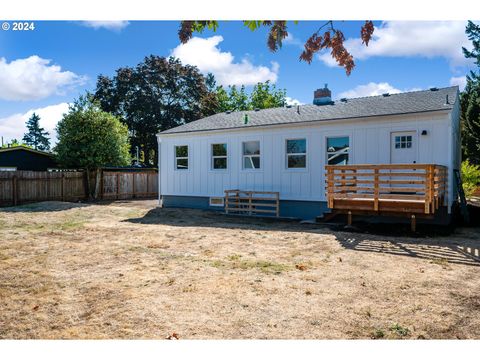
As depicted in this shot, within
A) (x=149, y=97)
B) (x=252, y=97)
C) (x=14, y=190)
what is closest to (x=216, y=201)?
(x=14, y=190)

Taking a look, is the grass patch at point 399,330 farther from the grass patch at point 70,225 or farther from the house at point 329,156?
the grass patch at point 70,225

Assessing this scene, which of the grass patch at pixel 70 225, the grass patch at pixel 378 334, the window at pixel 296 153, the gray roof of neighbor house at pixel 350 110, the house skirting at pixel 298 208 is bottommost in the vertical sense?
the grass patch at pixel 378 334

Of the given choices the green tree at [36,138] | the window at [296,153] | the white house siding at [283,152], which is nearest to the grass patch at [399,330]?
the white house siding at [283,152]

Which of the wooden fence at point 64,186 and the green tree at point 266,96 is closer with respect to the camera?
the wooden fence at point 64,186

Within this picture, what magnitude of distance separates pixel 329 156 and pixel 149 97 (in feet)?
77.6

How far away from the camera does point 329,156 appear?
12453mm

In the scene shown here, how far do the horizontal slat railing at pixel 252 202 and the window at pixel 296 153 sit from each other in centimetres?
124

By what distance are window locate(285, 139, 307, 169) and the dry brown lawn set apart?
13.3 feet

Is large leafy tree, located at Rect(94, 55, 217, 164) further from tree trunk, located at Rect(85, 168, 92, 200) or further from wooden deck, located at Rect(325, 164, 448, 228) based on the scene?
wooden deck, located at Rect(325, 164, 448, 228)

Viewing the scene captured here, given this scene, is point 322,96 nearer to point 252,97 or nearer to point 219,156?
point 219,156

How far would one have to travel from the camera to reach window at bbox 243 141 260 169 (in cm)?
1407

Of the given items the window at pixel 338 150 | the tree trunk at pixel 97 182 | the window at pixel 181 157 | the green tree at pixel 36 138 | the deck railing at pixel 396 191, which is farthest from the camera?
the green tree at pixel 36 138

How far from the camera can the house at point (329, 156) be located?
10.1m

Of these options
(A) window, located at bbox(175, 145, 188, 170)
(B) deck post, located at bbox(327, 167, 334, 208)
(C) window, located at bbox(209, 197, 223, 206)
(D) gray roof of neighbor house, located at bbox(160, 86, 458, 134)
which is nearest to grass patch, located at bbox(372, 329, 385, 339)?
(B) deck post, located at bbox(327, 167, 334, 208)
